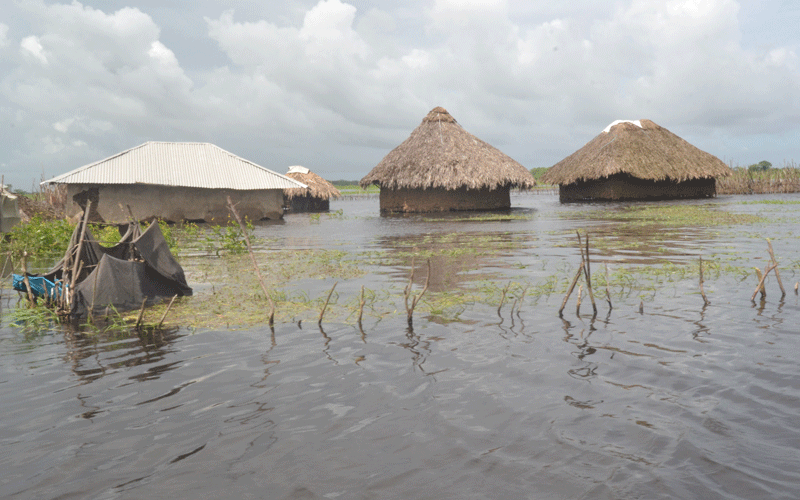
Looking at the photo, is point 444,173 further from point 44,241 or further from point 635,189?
point 44,241

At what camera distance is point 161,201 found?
74.3 feet

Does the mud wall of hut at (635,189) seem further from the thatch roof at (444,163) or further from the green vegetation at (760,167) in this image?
the green vegetation at (760,167)

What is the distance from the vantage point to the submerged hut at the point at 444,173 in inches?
974

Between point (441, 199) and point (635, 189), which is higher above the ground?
point (635, 189)

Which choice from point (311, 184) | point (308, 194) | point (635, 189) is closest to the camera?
point (635, 189)

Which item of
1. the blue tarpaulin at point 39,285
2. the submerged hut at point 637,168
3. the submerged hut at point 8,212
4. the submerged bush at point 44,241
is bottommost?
the blue tarpaulin at point 39,285

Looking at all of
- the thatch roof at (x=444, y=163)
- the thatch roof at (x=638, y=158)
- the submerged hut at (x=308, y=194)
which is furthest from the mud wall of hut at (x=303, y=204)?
the thatch roof at (x=638, y=158)

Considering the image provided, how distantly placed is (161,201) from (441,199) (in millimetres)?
10722

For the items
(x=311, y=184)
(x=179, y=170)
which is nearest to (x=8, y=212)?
(x=179, y=170)

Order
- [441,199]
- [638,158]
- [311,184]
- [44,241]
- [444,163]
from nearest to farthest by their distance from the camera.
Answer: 1. [44,241]
2. [444,163]
3. [441,199]
4. [638,158]
5. [311,184]

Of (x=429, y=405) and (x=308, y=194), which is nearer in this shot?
(x=429, y=405)

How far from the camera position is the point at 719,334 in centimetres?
502

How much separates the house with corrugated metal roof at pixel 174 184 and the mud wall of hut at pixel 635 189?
1564 centimetres

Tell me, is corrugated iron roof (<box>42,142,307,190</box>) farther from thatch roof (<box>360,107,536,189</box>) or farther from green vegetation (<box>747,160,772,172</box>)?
green vegetation (<box>747,160,772,172</box>)
